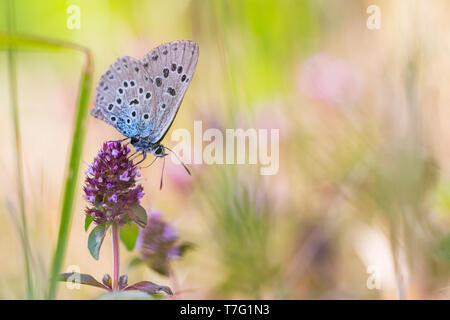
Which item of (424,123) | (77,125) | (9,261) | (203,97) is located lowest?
(9,261)

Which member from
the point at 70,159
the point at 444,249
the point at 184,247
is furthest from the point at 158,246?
the point at 444,249

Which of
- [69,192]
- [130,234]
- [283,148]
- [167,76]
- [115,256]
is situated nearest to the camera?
[69,192]

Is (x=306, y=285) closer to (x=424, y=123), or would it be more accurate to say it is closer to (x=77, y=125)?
(x=424, y=123)

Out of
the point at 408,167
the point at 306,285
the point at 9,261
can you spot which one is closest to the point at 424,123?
the point at 408,167
